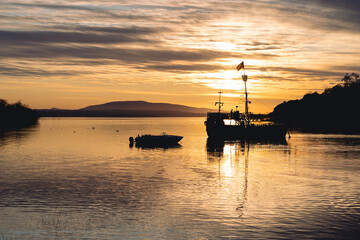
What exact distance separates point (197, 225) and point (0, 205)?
683 inches

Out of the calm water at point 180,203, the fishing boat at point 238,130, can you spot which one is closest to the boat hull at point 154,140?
the fishing boat at point 238,130

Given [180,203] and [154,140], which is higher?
[154,140]

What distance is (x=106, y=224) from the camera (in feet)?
87.6

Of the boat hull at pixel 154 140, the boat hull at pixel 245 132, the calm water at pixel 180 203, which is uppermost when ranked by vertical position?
the boat hull at pixel 245 132

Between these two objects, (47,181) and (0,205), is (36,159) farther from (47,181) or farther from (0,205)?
(0,205)

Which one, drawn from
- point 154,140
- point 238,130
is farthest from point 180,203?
point 238,130

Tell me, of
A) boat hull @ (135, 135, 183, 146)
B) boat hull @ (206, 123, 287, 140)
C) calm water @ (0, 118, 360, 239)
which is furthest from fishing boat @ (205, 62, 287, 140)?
calm water @ (0, 118, 360, 239)

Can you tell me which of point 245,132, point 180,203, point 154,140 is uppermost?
point 245,132

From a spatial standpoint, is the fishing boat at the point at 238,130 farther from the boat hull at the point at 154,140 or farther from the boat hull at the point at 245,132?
the boat hull at the point at 154,140

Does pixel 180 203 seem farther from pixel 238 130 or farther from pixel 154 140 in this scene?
pixel 238 130

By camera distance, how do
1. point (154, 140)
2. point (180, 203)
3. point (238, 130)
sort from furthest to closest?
point (238, 130), point (154, 140), point (180, 203)

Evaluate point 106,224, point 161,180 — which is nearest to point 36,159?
point 161,180

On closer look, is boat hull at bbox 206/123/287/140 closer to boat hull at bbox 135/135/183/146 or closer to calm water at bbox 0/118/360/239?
boat hull at bbox 135/135/183/146

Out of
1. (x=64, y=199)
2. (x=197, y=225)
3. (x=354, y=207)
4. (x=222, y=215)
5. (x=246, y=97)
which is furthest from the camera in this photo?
(x=246, y=97)
